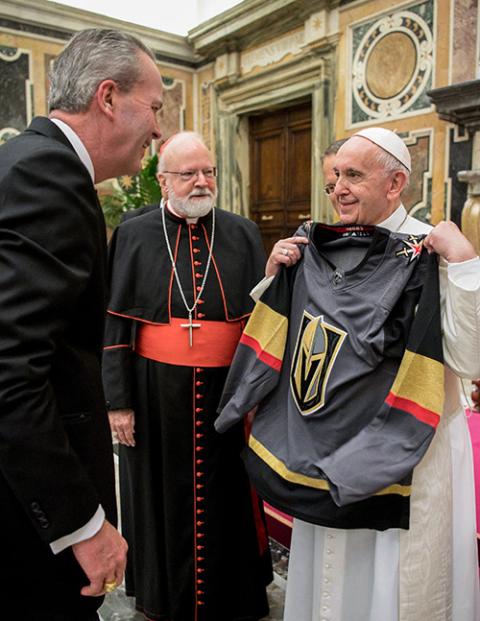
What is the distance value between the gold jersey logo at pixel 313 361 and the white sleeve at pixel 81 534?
70 centimetres

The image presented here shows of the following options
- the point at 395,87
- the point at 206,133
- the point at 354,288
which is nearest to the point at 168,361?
the point at 354,288

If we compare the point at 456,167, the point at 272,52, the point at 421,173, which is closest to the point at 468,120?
the point at 456,167

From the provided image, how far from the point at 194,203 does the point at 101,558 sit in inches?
55.0

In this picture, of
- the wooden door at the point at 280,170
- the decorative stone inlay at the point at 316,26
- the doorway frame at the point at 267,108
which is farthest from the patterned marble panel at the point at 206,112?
the decorative stone inlay at the point at 316,26

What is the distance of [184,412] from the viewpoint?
211cm

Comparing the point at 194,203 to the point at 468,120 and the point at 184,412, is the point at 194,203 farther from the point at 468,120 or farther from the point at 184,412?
the point at 468,120

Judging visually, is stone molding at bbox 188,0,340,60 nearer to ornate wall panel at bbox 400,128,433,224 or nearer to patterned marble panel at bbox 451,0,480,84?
patterned marble panel at bbox 451,0,480,84

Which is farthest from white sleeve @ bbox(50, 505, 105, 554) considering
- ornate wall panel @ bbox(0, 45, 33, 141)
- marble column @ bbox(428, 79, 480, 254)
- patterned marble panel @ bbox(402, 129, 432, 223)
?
ornate wall panel @ bbox(0, 45, 33, 141)

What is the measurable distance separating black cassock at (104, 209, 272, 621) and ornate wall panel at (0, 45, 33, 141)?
5.53 metres

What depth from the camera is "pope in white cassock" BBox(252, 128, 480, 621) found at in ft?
4.91

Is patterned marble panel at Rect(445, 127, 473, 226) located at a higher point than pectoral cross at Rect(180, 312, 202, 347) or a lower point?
higher

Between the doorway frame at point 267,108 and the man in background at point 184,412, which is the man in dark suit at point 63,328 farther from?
the doorway frame at point 267,108

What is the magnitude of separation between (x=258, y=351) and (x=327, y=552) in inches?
24.8

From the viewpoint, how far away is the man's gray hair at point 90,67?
3.91ft
